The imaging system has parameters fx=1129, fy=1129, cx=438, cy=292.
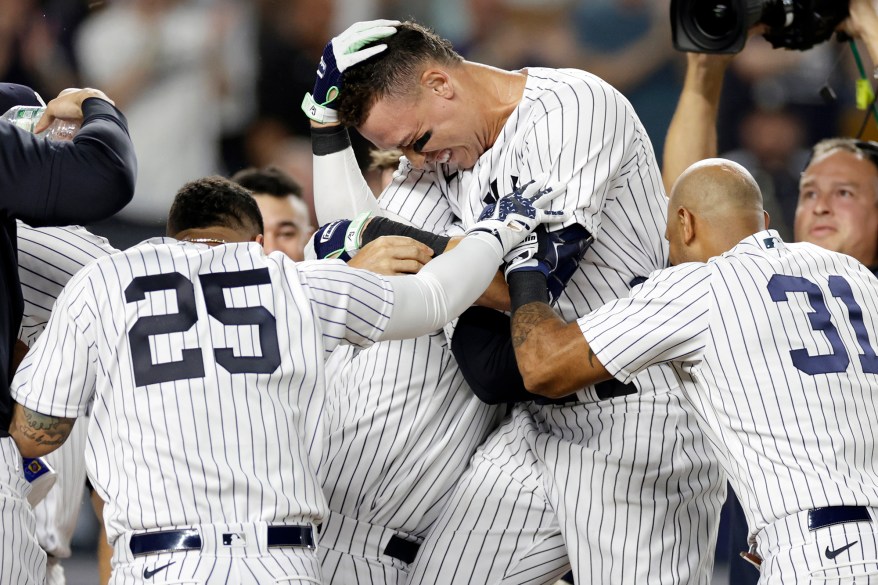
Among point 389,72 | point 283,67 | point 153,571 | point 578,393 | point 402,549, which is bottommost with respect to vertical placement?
point 402,549

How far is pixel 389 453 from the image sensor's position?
2.71 m

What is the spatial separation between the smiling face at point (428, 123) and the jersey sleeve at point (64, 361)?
91 cm

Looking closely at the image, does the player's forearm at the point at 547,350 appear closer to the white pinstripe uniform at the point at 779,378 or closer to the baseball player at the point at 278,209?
the white pinstripe uniform at the point at 779,378

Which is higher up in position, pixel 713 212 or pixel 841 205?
pixel 713 212

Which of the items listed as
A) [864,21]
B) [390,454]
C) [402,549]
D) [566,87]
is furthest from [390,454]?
[864,21]

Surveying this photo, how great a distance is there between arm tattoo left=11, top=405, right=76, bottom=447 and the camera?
2.62 metres

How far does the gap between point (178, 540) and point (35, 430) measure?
1.25ft

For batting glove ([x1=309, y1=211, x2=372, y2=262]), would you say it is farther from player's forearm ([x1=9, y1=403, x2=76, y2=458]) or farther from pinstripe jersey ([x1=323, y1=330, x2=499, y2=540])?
player's forearm ([x1=9, y1=403, x2=76, y2=458])

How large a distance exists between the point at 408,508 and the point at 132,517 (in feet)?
2.91

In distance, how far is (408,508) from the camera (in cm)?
275

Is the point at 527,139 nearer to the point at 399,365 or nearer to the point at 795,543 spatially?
the point at 399,365

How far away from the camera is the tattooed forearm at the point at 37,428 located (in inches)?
83.7

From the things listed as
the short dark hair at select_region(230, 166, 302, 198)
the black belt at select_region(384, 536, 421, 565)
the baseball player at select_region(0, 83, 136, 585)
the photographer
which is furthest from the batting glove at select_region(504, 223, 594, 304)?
the short dark hair at select_region(230, 166, 302, 198)

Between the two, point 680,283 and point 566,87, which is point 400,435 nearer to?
point 680,283
